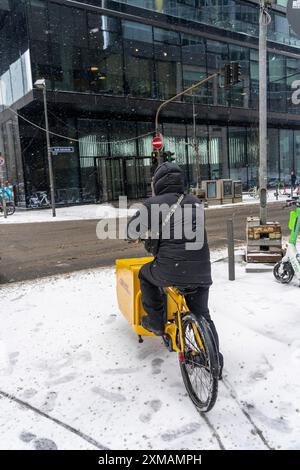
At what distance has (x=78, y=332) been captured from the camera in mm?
4734

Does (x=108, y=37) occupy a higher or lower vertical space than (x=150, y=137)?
higher

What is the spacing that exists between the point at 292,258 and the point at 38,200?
22598 millimetres

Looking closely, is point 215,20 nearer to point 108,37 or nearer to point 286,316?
point 108,37

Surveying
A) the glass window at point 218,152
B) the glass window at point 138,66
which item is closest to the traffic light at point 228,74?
the glass window at point 138,66

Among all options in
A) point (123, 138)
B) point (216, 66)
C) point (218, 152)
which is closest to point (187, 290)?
point (123, 138)

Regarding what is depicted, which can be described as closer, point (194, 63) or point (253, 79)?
point (194, 63)

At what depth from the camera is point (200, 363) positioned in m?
3.07

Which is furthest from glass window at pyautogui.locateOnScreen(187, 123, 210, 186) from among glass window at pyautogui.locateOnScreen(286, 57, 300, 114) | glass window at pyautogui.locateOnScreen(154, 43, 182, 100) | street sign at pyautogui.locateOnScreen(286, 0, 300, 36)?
street sign at pyautogui.locateOnScreen(286, 0, 300, 36)

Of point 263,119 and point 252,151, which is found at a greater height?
point 252,151

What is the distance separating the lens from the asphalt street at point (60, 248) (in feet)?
28.6

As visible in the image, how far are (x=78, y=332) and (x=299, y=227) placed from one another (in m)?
3.54

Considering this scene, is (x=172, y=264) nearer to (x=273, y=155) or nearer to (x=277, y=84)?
(x=273, y=155)

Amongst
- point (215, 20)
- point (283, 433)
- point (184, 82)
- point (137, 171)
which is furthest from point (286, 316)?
point (215, 20)

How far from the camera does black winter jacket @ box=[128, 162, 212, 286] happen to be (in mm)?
3205
